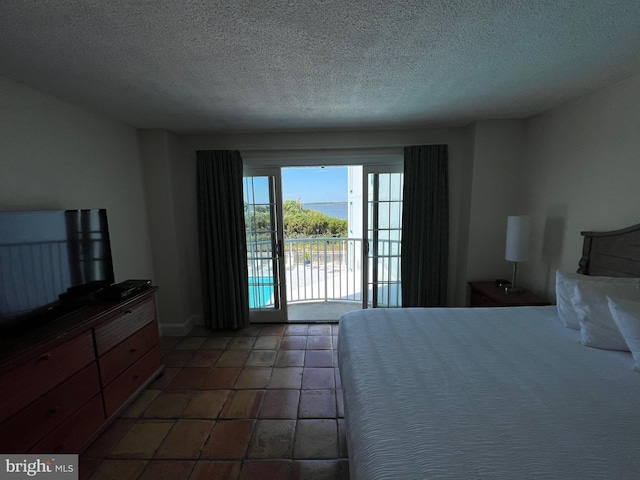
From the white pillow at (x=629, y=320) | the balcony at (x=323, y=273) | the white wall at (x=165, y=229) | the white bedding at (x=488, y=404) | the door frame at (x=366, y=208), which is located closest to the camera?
the white bedding at (x=488, y=404)

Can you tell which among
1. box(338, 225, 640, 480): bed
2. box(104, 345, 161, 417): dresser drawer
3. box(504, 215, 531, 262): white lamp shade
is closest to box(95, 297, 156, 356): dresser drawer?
box(104, 345, 161, 417): dresser drawer

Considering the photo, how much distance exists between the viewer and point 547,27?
1310 mm

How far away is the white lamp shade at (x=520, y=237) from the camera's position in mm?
2611

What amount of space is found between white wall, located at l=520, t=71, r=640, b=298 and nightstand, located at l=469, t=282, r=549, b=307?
0.77ft

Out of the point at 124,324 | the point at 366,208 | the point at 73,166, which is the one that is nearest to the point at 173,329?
the point at 124,324

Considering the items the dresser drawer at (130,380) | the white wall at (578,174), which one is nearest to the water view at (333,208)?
the white wall at (578,174)

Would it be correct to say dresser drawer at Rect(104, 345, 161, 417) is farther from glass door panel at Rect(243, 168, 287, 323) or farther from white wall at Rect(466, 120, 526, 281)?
white wall at Rect(466, 120, 526, 281)

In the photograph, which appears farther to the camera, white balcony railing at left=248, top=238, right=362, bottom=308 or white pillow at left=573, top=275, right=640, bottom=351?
white balcony railing at left=248, top=238, right=362, bottom=308

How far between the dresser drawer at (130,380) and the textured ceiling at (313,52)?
6.94ft

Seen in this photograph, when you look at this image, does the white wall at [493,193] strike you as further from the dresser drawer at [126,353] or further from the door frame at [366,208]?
the dresser drawer at [126,353]

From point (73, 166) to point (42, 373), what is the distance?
1613 millimetres

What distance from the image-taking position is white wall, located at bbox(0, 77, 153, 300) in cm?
175

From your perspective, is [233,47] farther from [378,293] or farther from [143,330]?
[378,293]

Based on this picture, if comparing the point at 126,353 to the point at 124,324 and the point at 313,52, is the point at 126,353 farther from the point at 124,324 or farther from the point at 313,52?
the point at 313,52
